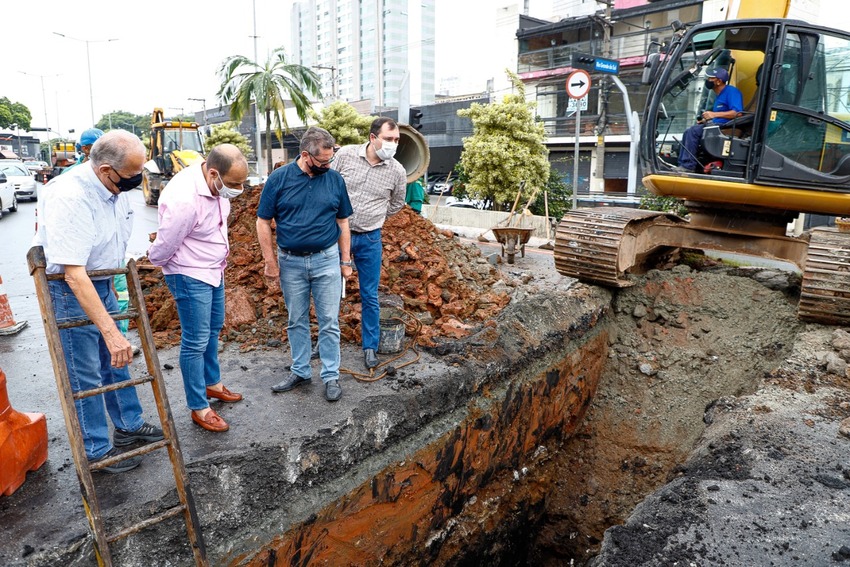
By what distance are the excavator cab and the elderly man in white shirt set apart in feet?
17.9

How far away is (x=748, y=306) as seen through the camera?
21.2ft

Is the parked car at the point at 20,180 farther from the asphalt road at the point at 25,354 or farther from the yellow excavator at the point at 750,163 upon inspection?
the yellow excavator at the point at 750,163

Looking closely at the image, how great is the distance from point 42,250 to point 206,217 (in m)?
0.92

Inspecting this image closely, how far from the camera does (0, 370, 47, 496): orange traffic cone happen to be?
116 inches

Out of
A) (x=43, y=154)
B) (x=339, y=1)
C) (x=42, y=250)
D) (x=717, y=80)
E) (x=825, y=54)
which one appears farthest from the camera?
(x=339, y=1)

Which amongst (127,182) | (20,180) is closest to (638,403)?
(127,182)

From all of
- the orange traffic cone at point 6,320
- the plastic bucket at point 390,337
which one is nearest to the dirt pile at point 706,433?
the plastic bucket at point 390,337

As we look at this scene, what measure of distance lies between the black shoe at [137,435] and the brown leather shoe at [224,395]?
1.86 ft

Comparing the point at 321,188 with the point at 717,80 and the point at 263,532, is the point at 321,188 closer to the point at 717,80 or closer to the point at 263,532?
the point at 263,532

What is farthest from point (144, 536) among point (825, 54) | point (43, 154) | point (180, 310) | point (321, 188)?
point (43, 154)

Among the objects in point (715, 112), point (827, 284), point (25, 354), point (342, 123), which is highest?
point (342, 123)

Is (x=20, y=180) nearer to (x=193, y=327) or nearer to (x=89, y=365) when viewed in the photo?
(x=193, y=327)

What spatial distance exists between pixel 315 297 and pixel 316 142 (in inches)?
43.2

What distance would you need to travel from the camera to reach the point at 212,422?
370cm
